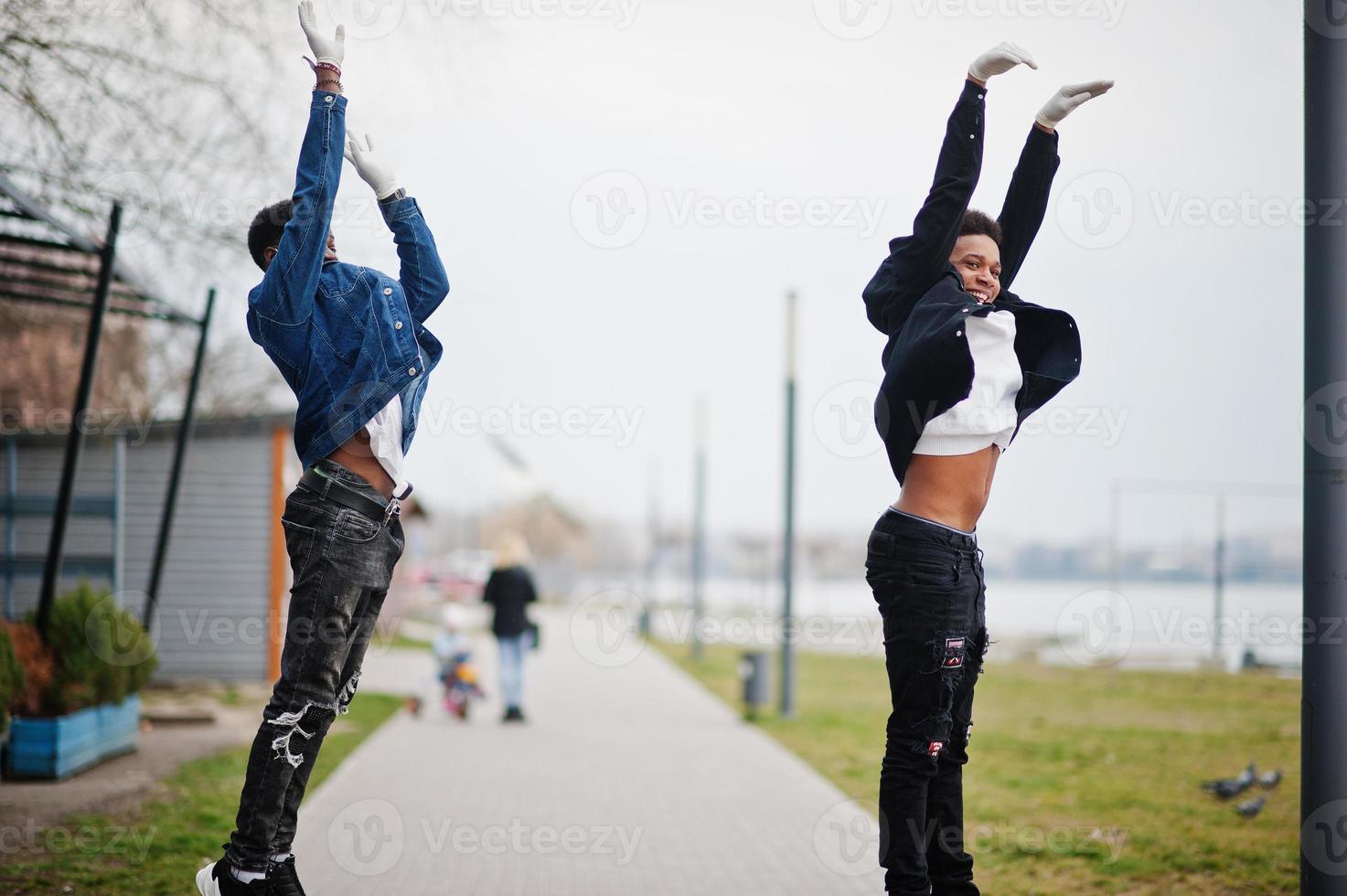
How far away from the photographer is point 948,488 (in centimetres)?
340

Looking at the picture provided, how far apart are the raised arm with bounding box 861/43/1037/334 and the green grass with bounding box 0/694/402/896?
3.46m

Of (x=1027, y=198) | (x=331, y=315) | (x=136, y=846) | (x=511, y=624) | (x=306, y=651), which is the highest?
(x=1027, y=198)

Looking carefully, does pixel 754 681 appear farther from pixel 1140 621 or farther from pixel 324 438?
pixel 324 438

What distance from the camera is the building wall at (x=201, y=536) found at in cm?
1454

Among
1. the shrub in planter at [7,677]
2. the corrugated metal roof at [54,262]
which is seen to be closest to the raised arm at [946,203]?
the corrugated metal roof at [54,262]

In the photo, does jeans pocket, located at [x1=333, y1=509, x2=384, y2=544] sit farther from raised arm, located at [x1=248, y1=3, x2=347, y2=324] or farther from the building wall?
Answer: the building wall

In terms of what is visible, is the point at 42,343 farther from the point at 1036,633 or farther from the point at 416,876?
A: the point at 1036,633

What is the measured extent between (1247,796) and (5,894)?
713cm

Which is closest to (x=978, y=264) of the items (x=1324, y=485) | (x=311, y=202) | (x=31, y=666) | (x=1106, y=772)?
(x=1324, y=485)

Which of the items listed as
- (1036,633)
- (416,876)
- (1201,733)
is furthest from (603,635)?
(416,876)

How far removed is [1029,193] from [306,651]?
2583mm

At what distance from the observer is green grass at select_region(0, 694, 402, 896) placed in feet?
15.0

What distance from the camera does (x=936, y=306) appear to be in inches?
134

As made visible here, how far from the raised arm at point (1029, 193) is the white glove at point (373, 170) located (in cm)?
190
